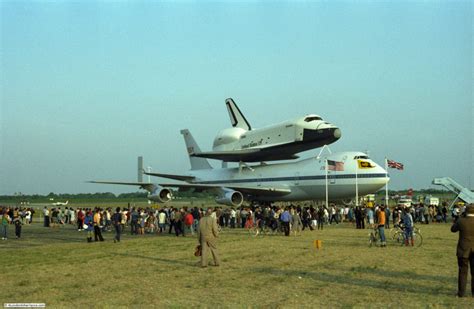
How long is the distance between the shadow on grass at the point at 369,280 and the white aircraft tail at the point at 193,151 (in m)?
46.4

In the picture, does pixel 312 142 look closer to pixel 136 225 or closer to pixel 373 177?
pixel 373 177

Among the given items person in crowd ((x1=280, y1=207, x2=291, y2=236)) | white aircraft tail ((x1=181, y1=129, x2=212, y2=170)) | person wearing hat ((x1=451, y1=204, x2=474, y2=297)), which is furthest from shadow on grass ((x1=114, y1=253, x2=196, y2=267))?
white aircraft tail ((x1=181, y1=129, x2=212, y2=170))

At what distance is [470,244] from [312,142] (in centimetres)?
3364

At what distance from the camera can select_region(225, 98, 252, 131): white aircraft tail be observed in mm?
57312

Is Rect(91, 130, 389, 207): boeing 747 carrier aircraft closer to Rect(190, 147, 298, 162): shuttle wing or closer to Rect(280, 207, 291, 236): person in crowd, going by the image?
Rect(190, 147, 298, 162): shuttle wing

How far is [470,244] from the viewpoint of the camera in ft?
33.4

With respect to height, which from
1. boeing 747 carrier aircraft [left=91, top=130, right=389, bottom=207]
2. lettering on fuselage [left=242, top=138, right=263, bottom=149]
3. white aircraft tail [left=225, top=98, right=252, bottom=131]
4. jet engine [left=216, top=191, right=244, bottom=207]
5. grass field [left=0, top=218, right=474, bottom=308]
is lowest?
grass field [left=0, top=218, right=474, bottom=308]

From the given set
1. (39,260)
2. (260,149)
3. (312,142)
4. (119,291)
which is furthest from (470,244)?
(260,149)

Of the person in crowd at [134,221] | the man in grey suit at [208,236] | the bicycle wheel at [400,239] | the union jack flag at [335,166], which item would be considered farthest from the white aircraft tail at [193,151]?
the man in grey suit at [208,236]

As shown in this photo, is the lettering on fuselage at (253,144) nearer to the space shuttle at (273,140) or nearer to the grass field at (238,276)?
the space shuttle at (273,140)

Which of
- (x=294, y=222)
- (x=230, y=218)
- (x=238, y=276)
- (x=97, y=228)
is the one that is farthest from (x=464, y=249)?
(x=230, y=218)

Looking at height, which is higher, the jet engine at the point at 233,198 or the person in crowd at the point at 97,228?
the jet engine at the point at 233,198

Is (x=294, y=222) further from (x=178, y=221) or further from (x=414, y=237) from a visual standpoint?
(x=414, y=237)

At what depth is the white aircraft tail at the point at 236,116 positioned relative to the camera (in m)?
57.3
